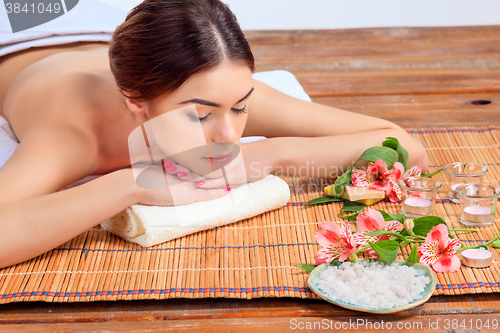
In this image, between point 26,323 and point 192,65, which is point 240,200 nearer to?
point 192,65

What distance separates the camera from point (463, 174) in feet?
4.66

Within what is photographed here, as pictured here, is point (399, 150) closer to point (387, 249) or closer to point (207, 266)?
point (387, 249)

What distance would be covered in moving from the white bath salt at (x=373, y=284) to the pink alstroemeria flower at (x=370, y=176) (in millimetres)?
331

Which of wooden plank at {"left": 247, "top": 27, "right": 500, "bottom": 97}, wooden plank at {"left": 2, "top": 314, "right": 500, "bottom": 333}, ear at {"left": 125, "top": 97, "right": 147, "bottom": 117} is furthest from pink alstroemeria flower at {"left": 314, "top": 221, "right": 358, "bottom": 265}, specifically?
wooden plank at {"left": 247, "top": 27, "right": 500, "bottom": 97}

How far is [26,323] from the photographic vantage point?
1.03 metres

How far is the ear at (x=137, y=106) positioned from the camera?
1.24 metres

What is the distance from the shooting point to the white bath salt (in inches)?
38.9

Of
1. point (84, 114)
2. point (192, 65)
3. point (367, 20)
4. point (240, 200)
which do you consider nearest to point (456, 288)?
point (240, 200)

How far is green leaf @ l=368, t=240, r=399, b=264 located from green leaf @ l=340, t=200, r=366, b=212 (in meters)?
0.29

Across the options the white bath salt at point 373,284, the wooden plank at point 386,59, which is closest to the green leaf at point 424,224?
the white bath salt at point 373,284

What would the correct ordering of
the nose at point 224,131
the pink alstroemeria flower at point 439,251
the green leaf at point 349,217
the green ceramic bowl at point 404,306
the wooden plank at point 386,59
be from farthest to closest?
the wooden plank at point 386,59
the green leaf at point 349,217
the nose at point 224,131
the pink alstroemeria flower at point 439,251
the green ceramic bowl at point 404,306

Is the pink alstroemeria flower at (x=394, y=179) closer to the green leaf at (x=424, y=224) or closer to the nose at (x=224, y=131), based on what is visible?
the green leaf at (x=424, y=224)

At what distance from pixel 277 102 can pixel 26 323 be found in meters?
0.87

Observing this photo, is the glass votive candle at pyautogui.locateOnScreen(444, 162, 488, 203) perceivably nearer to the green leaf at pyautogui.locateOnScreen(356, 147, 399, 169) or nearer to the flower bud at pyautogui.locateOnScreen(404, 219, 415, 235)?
the green leaf at pyautogui.locateOnScreen(356, 147, 399, 169)
